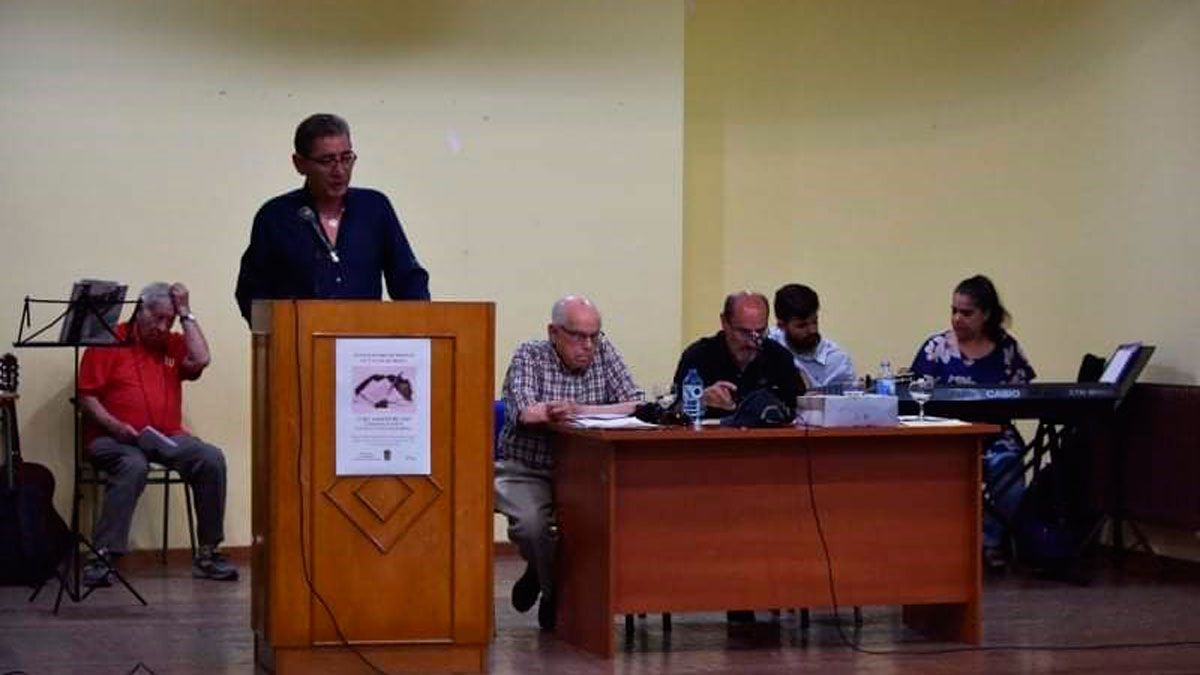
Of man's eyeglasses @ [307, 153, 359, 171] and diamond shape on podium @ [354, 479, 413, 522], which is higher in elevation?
man's eyeglasses @ [307, 153, 359, 171]

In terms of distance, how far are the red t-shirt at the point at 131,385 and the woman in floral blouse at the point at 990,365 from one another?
3238 millimetres

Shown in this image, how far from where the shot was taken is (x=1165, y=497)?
7371 mm

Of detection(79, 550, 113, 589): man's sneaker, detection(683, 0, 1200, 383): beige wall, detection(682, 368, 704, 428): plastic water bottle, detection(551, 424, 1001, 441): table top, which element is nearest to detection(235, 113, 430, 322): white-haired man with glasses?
detection(551, 424, 1001, 441): table top

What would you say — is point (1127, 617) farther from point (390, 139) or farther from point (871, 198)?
point (390, 139)

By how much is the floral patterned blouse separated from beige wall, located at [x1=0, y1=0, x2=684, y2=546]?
4.10 ft

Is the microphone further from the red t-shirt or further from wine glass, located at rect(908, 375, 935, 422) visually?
the red t-shirt

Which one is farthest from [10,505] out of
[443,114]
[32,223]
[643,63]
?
[643,63]

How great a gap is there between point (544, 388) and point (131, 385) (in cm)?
229

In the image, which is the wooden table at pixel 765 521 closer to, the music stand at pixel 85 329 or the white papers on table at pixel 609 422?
the white papers on table at pixel 609 422

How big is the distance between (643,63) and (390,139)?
124cm

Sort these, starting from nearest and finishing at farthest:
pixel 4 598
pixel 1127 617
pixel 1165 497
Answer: pixel 1127 617, pixel 4 598, pixel 1165 497

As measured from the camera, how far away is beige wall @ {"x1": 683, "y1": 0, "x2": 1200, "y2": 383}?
26.9ft

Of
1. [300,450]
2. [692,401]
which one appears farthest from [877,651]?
[300,450]

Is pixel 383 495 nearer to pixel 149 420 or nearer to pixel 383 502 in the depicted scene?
pixel 383 502
